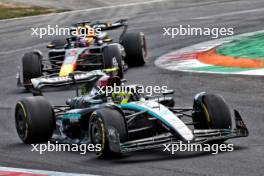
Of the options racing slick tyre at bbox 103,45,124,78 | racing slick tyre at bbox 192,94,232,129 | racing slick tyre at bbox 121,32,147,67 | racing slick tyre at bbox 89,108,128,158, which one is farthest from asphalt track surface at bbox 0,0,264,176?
racing slick tyre at bbox 103,45,124,78

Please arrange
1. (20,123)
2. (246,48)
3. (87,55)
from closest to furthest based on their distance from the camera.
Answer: (20,123) → (87,55) → (246,48)

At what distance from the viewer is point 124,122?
12.2 metres

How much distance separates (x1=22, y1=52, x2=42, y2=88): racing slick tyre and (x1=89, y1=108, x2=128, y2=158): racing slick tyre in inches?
351

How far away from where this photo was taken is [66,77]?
19766 millimetres

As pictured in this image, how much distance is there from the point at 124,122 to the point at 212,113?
127 cm

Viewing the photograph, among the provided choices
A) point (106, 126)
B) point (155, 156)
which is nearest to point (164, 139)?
point (155, 156)

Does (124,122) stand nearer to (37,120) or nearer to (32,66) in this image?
(37,120)

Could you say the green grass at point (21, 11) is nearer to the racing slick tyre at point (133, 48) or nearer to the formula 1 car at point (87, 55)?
the formula 1 car at point (87, 55)

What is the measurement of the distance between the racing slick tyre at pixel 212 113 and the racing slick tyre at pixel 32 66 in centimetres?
872

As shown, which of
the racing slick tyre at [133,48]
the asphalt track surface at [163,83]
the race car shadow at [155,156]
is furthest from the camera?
the racing slick tyre at [133,48]

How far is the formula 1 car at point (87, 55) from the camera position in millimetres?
20859

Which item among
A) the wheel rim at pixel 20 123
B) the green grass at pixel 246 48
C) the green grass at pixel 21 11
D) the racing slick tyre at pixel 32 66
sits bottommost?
the green grass at pixel 21 11

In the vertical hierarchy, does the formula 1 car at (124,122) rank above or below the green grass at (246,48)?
above

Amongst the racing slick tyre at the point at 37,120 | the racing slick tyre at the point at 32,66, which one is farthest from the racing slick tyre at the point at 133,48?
the racing slick tyre at the point at 37,120
